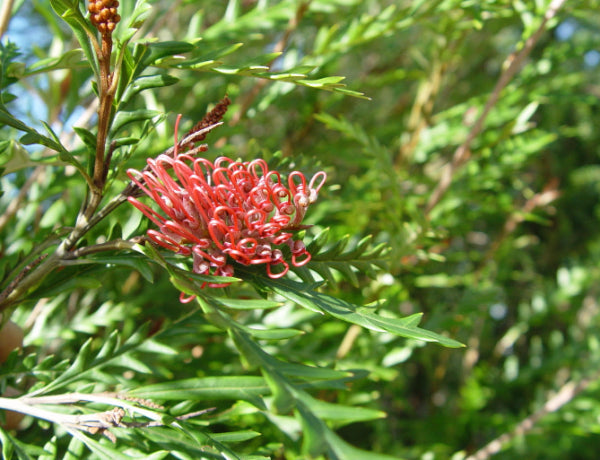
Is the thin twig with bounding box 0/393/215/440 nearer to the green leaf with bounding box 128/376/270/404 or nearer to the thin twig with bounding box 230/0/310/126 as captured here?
the green leaf with bounding box 128/376/270/404

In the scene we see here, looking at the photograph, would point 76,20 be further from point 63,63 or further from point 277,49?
point 277,49

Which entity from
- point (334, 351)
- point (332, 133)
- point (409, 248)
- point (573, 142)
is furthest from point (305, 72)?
point (573, 142)

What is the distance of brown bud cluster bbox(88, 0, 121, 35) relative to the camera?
312mm

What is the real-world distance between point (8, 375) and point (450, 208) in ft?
2.11

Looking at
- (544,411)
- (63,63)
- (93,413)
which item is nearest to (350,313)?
(93,413)

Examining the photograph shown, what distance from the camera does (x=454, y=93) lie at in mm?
1416

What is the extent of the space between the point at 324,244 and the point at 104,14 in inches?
8.0

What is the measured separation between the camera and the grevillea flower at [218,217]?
0.33 meters

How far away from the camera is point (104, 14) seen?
31 cm

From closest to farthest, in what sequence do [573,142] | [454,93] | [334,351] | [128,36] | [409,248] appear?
[128,36]
[409,248]
[334,351]
[454,93]
[573,142]

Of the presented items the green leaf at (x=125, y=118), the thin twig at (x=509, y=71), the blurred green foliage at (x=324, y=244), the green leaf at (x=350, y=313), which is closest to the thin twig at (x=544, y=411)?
the blurred green foliage at (x=324, y=244)

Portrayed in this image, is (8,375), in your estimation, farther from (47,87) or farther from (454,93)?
(454,93)

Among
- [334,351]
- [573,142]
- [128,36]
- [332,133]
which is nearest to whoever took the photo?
[128,36]

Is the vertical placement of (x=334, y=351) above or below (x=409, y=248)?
below
